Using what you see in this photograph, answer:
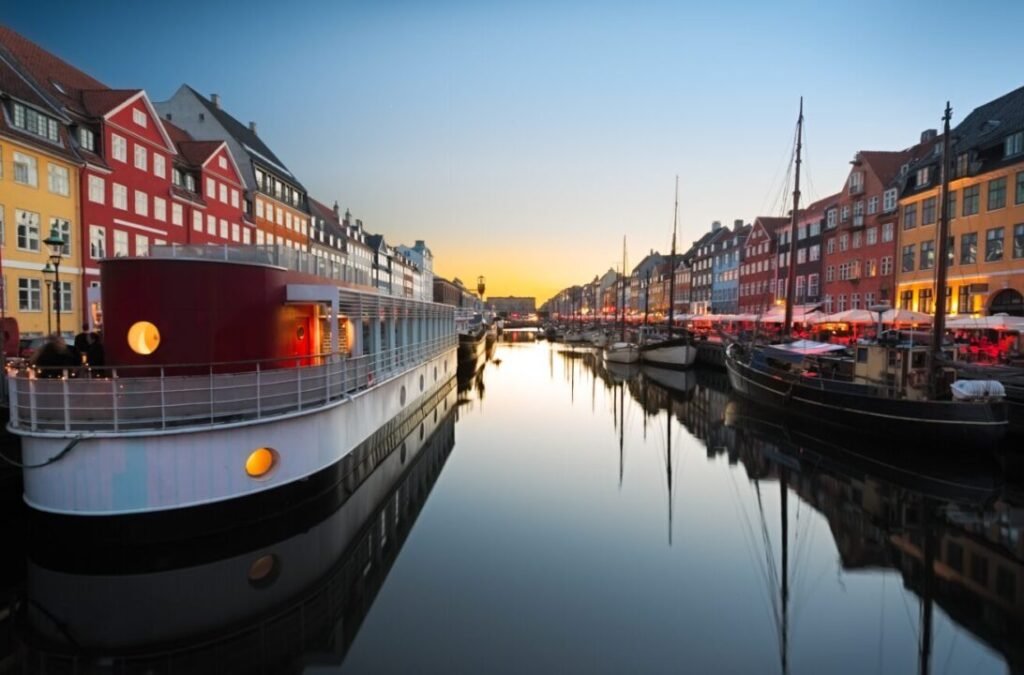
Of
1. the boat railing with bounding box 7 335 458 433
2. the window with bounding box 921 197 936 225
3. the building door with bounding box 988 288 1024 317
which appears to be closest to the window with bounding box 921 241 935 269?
the window with bounding box 921 197 936 225

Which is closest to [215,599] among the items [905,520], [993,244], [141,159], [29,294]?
[905,520]

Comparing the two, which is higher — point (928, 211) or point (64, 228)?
point (928, 211)

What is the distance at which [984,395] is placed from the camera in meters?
18.1

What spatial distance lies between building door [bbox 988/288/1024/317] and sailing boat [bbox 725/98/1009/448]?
28.8 feet

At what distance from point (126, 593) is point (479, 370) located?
4597 cm

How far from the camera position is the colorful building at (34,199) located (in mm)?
26453

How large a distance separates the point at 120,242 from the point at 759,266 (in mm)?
64599

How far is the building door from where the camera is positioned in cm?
3083

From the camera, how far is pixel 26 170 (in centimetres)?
2755

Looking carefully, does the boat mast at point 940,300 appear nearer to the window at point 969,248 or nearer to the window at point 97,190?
the window at point 969,248

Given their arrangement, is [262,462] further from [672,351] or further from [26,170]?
[672,351]

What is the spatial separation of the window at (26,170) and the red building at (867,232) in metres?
53.6

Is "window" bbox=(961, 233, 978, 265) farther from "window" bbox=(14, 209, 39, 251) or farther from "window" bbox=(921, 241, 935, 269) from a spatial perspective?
"window" bbox=(14, 209, 39, 251)

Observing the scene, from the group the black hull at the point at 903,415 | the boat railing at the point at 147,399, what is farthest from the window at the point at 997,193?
the boat railing at the point at 147,399
